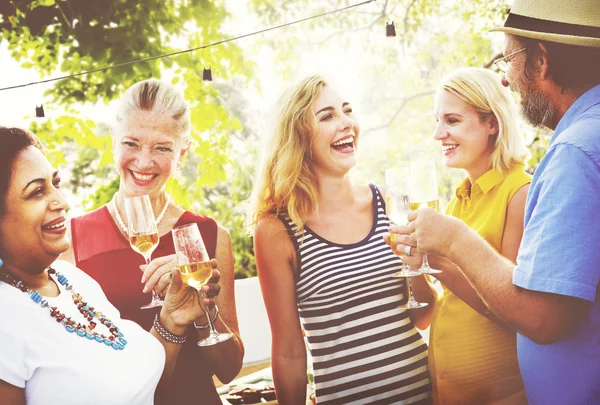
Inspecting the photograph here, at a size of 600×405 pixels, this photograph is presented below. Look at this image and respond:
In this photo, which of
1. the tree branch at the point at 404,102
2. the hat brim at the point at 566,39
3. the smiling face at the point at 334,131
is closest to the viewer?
the hat brim at the point at 566,39

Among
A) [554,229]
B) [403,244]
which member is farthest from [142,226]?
[554,229]

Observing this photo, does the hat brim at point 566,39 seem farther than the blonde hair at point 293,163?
No

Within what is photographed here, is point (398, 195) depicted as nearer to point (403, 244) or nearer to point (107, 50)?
point (403, 244)

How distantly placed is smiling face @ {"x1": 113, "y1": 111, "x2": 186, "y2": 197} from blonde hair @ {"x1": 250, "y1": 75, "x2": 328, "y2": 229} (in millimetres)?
479

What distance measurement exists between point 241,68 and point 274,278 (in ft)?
5.72

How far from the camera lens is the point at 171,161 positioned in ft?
6.77

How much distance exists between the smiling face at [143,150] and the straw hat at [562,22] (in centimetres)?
116

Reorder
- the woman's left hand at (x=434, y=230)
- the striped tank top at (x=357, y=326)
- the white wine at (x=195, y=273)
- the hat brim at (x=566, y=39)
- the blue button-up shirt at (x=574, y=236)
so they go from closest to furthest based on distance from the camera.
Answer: the blue button-up shirt at (x=574, y=236), the hat brim at (x=566, y=39), the woman's left hand at (x=434, y=230), the white wine at (x=195, y=273), the striped tank top at (x=357, y=326)

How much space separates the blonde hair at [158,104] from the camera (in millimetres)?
2016

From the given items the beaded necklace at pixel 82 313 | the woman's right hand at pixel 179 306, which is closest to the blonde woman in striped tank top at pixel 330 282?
the woman's right hand at pixel 179 306

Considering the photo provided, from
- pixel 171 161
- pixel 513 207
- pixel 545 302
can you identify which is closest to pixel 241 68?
pixel 171 161

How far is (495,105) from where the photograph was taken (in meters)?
2.30

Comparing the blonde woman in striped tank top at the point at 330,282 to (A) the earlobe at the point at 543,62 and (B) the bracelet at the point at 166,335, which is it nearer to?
(B) the bracelet at the point at 166,335

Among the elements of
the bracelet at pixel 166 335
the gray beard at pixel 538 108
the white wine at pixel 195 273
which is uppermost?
the gray beard at pixel 538 108
